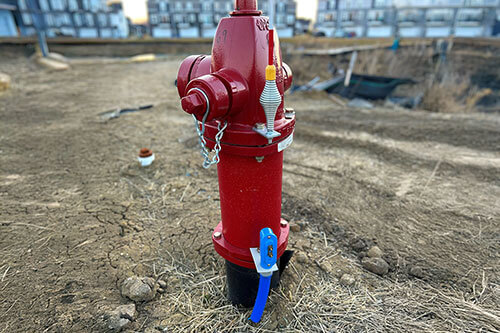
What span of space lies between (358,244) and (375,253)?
0.48 ft

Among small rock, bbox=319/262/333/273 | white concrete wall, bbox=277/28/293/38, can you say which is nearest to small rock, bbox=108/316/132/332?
small rock, bbox=319/262/333/273

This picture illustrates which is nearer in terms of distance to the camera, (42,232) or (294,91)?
(42,232)

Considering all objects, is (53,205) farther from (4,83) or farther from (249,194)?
(4,83)

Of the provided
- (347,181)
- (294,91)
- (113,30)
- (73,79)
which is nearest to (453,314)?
(347,181)

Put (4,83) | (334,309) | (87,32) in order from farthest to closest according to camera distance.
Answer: (87,32) < (4,83) < (334,309)

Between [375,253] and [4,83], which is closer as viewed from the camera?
[375,253]

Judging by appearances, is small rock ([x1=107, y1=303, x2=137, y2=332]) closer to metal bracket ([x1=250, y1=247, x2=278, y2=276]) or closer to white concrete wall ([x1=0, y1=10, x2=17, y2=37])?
metal bracket ([x1=250, y1=247, x2=278, y2=276])

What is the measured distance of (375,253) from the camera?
6.73 feet

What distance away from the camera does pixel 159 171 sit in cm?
320

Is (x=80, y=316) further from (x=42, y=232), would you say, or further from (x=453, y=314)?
(x=453, y=314)

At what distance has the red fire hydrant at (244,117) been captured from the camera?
1.11 metres

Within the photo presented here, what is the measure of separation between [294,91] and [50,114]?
5.44m

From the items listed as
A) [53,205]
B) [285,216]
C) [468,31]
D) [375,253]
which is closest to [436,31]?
[468,31]

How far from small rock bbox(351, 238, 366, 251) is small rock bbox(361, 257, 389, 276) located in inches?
5.8
